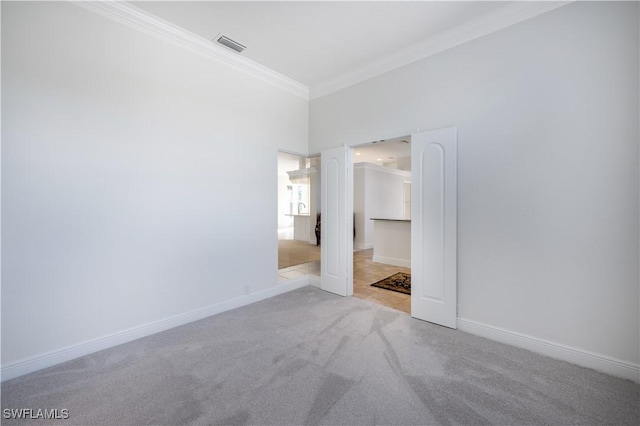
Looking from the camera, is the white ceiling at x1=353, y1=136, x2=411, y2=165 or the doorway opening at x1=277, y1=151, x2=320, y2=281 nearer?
the doorway opening at x1=277, y1=151, x2=320, y2=281

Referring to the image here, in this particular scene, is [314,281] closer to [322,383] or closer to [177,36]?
[322,383]

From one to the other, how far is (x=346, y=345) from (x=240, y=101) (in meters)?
3.12

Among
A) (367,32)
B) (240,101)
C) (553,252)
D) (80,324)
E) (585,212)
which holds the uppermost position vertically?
(367,32)

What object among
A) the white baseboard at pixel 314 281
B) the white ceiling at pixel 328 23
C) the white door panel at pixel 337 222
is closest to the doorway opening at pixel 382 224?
the white door panel at pixel 337 222

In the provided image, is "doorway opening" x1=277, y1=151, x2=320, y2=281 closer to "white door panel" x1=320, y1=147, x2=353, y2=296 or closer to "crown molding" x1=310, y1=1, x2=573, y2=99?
"white door panel" x1=320, y1=147, x2=353, y2=296

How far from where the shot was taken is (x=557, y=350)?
7.47ft

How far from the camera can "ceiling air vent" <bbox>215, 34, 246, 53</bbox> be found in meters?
2.91

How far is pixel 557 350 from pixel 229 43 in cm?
446

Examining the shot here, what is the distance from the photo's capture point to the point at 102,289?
2396 millimetres

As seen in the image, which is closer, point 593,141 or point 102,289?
point 593,141

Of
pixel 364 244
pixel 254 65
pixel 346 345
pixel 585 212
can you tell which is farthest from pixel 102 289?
pixel 364 244

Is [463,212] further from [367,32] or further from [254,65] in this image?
[254,65]

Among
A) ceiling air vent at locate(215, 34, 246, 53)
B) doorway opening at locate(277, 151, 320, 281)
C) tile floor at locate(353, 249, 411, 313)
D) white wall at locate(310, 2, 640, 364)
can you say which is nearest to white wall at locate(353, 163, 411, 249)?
tile floor at locate(353, 249, 411, 313)

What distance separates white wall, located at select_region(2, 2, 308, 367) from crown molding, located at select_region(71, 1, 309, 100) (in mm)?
74
